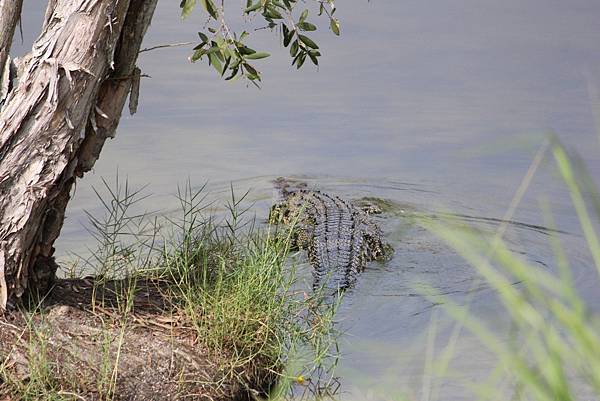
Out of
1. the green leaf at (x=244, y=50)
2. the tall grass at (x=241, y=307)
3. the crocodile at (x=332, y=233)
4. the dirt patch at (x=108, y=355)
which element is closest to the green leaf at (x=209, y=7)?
the green leaf at (x=244, y=50)

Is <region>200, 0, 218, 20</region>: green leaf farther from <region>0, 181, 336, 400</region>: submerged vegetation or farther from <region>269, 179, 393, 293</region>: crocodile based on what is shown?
<region>269, 179, 393, 293</region>: crocodile

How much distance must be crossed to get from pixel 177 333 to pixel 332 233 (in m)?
2.41

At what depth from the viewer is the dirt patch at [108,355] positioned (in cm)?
289

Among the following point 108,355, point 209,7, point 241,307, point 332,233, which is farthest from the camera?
point 332,233

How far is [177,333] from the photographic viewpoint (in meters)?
3.22

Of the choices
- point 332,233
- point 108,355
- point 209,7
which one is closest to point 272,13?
point 209,7

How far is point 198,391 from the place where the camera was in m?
3.02

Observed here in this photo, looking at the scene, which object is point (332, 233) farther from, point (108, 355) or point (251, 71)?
point (108, 355)

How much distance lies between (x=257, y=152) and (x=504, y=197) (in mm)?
1638

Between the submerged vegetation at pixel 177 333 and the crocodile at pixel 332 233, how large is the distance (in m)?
1.43

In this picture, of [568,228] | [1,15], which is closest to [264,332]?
[1,15]

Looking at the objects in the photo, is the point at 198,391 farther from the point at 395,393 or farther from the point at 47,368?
the point at 395,393

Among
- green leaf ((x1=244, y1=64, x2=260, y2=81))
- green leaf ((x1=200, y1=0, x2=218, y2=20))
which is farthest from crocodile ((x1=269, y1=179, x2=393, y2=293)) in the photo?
green leaf ((x1=200, y1=0, x2=218, y2=20))

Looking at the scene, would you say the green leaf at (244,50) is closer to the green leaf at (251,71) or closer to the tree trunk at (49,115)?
the green leaf at (251,71)
